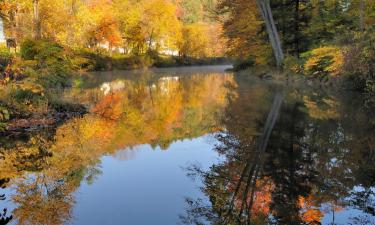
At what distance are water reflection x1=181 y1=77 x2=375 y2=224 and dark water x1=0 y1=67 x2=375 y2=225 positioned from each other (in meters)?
0.02

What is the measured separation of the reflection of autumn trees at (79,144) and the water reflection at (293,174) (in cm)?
171

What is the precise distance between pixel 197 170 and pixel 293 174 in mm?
1753

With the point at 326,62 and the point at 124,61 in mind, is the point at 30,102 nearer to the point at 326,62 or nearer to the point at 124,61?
the point at 326,62

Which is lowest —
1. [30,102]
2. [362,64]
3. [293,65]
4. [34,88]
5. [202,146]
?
[202,146]

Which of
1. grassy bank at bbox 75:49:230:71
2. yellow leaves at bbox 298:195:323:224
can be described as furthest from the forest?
grassy bank at bbox 75:49:230:71

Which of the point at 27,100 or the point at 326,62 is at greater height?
the point at 326,62

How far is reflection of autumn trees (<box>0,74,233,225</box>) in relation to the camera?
598cm

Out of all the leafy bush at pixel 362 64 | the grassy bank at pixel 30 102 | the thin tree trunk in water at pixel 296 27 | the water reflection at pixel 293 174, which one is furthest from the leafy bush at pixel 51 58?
the thin tree trunk in water at pixel 296 27

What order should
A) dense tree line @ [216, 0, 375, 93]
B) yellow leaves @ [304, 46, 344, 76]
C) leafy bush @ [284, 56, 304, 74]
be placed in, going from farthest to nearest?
leafy bush @ [284, 56, 304, 74]
dense tree line @ [216, 0, 375, 93]
yellow leaves @ [304, 46, 344, 76]

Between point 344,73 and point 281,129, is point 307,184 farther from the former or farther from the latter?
point 344,73

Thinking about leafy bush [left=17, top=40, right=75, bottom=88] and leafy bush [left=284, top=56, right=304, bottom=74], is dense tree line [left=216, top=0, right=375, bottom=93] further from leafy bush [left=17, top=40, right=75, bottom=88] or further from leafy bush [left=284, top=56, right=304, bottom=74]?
leafy bush [left=17, top=40, right=75, bottom=88]

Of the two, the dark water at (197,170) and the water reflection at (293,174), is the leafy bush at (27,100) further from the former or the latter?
the water reflection at (293,174)

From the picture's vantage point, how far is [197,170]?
24.6 ft

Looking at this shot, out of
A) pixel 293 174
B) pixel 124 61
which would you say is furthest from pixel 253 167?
pixel 124 61
